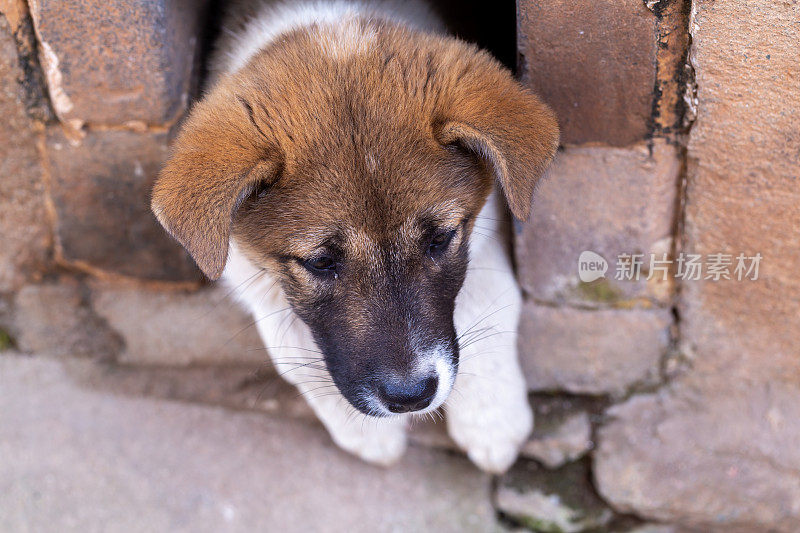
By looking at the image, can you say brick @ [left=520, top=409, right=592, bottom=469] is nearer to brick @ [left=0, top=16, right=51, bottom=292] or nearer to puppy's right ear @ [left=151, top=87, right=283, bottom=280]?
puppy's right ear @ [left=151, top=87, right=283, bottom=280]

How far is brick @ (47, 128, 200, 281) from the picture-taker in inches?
116

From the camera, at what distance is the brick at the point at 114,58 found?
2693mm

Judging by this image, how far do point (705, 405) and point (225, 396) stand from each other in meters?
2.06

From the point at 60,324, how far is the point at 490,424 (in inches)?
79.1

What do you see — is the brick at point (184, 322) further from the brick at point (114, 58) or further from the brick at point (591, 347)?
the brick at point (591, 347)

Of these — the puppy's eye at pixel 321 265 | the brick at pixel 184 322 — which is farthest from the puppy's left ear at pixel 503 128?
the brick at pixel 184 322

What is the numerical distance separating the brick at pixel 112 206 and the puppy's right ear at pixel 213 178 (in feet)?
2.47

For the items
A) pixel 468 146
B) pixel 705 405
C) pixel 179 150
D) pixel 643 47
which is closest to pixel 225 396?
pixel 179 150

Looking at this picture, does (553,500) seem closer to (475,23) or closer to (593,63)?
(593,63)

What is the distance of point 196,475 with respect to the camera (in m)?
3.22
